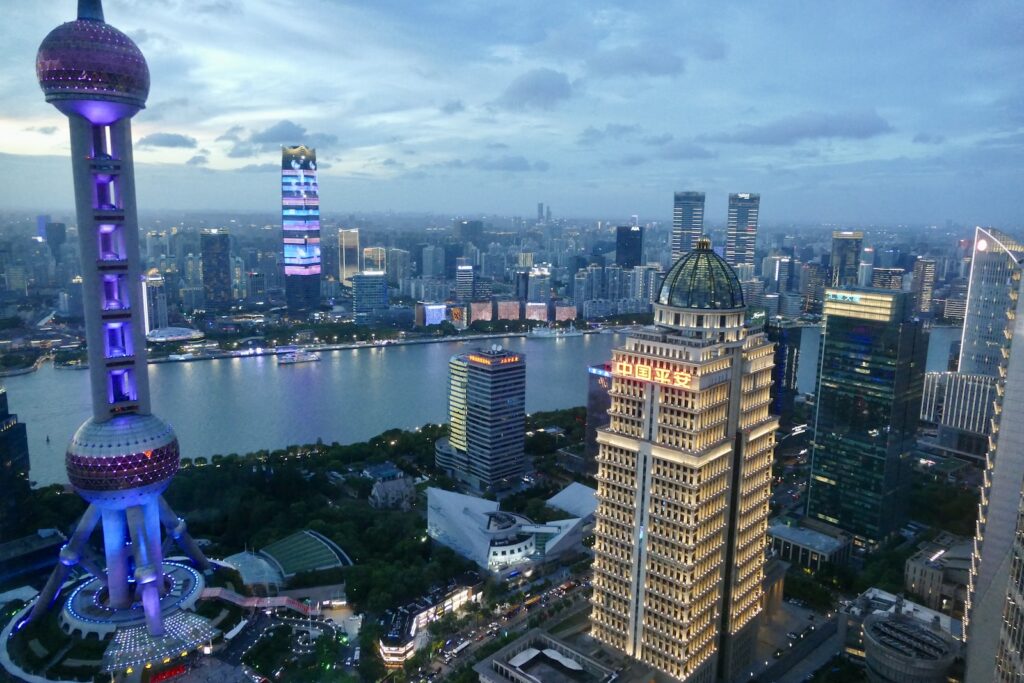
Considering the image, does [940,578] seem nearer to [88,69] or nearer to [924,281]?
[88,69]

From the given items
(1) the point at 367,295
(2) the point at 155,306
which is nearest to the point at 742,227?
(1) the point at 367,295

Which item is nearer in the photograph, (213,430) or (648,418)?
(648,418)

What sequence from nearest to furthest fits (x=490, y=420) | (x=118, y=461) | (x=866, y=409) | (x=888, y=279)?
1. (x=118, y=461)
2. (x=866, y=409)
3. (x=490, y=420)
4. (x=888, y=279)

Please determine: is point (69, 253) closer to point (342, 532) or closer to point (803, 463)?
point (342, 532)

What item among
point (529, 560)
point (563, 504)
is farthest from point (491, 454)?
point (529, 560)

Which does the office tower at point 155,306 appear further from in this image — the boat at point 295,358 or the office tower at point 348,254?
the office tower at point 348,254

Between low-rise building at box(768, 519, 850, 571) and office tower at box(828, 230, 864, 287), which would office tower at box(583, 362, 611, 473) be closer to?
low-rise building at box(768, 519, 850, 571)

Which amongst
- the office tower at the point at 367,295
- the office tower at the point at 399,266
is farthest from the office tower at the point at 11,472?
the office tower at the point at 399,266
